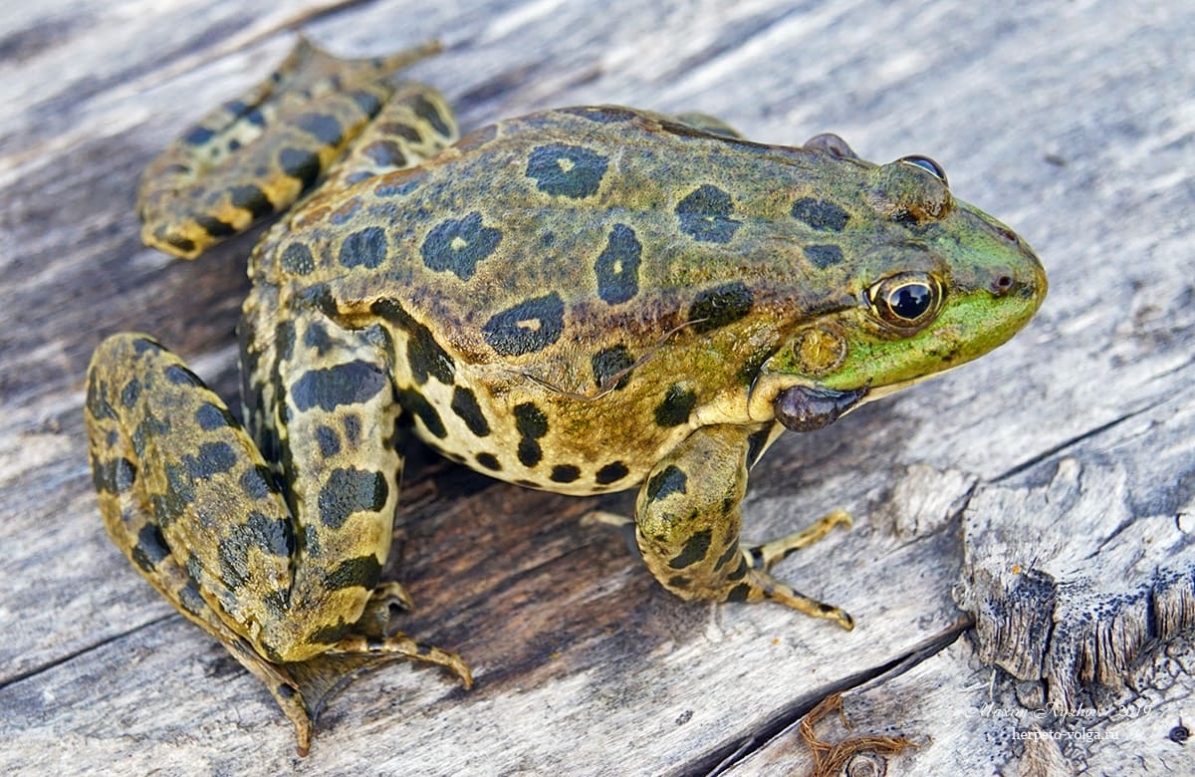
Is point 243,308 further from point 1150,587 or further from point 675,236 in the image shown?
point 1150,587

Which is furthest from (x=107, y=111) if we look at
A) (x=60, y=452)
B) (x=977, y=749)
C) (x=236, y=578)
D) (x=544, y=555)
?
(x=977, y=749)

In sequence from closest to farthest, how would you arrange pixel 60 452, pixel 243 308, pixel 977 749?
pixel 977 749 < pixel 243 308 < pixel 60 452

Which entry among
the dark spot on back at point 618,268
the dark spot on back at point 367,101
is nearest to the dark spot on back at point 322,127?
the dark spot on back at point 367,101

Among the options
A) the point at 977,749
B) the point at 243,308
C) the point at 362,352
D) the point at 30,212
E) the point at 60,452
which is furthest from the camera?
the point at 30,212

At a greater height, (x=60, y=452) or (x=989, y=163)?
(x=989, y=163)

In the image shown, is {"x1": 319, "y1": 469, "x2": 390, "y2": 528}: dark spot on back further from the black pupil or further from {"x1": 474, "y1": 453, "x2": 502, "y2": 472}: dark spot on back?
the black pupil

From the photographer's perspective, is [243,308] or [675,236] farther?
[243,308]

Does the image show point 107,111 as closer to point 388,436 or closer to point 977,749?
point 388,436

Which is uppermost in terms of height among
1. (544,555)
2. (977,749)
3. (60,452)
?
(60,452)
